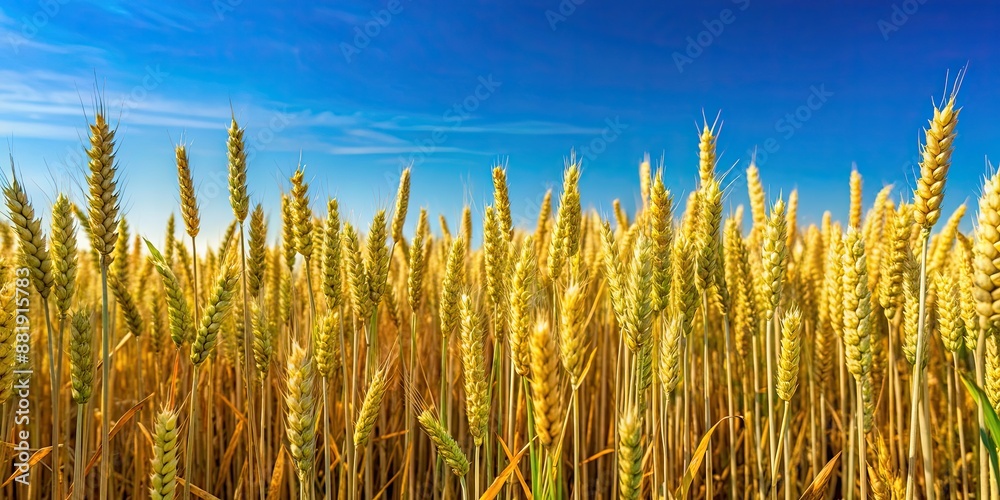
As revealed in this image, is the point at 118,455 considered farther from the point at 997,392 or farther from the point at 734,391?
the point at 997,392

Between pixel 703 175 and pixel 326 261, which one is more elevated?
pixel 703 175

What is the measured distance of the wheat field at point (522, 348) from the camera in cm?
185

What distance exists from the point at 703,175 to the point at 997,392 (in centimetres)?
143

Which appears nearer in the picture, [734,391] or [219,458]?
[219,458]

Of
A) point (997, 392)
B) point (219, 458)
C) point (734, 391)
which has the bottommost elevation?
point (219, 458)

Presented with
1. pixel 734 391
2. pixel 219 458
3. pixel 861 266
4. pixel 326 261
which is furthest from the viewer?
pixel 734 391

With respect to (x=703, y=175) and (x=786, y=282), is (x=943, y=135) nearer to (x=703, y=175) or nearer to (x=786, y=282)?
(x=703, y=175)

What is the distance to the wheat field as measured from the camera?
185 cm

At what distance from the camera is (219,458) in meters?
3.75

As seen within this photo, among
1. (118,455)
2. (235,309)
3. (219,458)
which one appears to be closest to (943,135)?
(235,309)

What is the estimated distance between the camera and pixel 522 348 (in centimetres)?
200

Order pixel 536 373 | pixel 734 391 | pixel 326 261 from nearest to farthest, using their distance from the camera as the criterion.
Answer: pixel 536 373 < pixel 326 261 < pixel 734 391

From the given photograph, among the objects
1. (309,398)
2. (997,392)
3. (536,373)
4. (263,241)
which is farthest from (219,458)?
(997,392)

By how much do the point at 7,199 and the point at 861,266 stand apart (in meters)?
2.97
